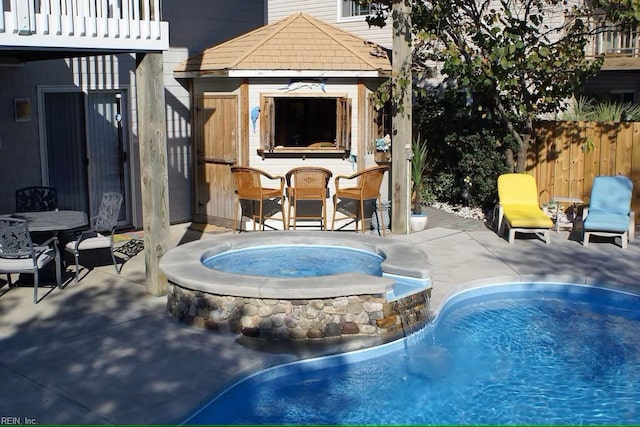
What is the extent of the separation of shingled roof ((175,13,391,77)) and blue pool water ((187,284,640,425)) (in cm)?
474

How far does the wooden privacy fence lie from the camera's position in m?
12.0

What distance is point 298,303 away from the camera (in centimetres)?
677

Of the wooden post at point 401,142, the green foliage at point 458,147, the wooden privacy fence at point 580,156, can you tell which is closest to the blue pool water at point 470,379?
the wooden post at point 401,142

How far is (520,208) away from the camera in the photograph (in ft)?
37.2

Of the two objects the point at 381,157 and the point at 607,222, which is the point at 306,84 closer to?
the point at 381,157

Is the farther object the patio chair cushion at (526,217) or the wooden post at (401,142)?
the wooden post at (401,142)

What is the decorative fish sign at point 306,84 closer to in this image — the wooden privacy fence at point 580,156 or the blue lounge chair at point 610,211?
the wooden privacy fence at point 580,156

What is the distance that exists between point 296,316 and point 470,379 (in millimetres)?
1648

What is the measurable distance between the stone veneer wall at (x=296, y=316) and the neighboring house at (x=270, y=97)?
4643 millimetres

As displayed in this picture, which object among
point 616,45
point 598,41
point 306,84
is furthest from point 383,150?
point 616,45

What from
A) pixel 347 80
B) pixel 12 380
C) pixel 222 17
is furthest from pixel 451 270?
pixel 222 17

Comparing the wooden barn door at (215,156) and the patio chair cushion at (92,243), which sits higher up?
the wooden barn door at (215,156)

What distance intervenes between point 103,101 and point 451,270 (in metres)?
5.89

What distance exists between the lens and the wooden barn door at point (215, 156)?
11.6m
